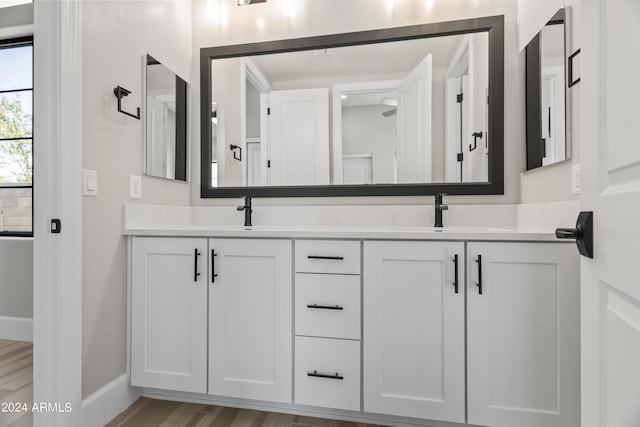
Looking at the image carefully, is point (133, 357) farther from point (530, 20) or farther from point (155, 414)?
point (530, 20)

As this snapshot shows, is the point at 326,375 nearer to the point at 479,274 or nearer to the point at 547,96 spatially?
the point at 479,274

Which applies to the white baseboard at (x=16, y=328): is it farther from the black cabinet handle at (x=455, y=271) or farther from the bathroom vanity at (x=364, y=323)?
the black cabinet handle at (x=455, y=271)

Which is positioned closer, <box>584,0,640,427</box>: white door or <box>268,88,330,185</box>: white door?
<box>584,0,640,427</box>: white door

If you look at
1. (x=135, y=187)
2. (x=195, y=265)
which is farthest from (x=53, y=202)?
(x=195, y=265)

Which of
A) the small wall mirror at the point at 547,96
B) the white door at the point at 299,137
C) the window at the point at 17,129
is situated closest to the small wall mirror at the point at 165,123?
the white door at the point at 299,137

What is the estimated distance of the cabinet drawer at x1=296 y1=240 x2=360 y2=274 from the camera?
1396mm

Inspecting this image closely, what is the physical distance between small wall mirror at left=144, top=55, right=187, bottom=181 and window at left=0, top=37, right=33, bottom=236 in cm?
143

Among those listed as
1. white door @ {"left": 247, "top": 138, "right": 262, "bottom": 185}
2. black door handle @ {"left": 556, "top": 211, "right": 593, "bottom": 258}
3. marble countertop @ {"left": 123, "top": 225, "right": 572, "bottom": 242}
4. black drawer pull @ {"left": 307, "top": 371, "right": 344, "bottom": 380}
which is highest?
white door @ {"left": 247, "top": 138, "right": 262, "bottom": 185}

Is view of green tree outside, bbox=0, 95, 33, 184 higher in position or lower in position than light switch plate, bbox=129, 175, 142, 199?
higher

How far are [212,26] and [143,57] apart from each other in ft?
2.04

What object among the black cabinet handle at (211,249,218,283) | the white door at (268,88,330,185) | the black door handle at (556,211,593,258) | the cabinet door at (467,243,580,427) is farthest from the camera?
the white door at (268,88,330,185)

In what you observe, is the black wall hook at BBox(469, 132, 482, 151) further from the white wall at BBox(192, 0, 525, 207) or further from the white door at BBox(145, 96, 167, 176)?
the white door at BBox(145, 96, 167, 176)

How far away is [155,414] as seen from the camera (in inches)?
59.4

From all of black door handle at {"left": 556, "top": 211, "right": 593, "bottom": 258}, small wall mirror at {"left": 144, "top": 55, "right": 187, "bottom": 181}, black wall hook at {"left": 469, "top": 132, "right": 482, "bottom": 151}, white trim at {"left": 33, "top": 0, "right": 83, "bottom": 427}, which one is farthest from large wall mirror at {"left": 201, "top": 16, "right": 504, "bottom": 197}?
black door handle at {"left": 556, "top": 211, "right": 593, "bottom": 258}
